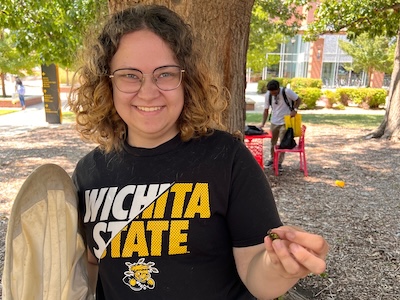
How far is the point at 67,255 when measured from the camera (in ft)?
4.54

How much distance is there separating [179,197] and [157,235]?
0.48 ft

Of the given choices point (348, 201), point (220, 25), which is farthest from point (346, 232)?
point (220, 25)

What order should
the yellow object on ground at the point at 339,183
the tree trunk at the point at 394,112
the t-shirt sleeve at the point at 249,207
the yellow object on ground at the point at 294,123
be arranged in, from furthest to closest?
the tree trunk at the point at 394,112, the yellow object on ground at the point at 294,123, the yellow object on ground at the point at 339,183, the t-shirt sleeve at the point at 249,207

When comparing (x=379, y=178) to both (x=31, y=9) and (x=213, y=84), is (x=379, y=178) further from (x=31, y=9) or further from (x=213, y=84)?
(x=31, y=9)

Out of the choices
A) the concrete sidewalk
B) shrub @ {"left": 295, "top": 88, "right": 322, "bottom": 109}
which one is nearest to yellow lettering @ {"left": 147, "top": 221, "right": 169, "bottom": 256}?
the concrete sidewalk

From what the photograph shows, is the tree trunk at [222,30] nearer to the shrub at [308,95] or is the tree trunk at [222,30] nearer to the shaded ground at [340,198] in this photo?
the shaded ground at [340,198]

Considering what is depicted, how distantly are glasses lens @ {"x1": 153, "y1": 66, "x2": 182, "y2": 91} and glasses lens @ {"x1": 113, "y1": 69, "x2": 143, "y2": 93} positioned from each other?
0.06 m

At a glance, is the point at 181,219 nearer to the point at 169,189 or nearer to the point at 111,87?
the point at 169,189

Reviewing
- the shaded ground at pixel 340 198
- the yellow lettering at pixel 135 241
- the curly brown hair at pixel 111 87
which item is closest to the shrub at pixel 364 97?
the shaded ground at pixel 340 198

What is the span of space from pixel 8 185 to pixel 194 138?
5693 mm

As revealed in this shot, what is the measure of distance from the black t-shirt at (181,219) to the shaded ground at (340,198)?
219cm

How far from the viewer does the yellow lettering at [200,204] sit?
4.10ft

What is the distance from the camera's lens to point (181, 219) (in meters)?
1.25

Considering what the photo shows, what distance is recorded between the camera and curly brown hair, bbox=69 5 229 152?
1.32 m
